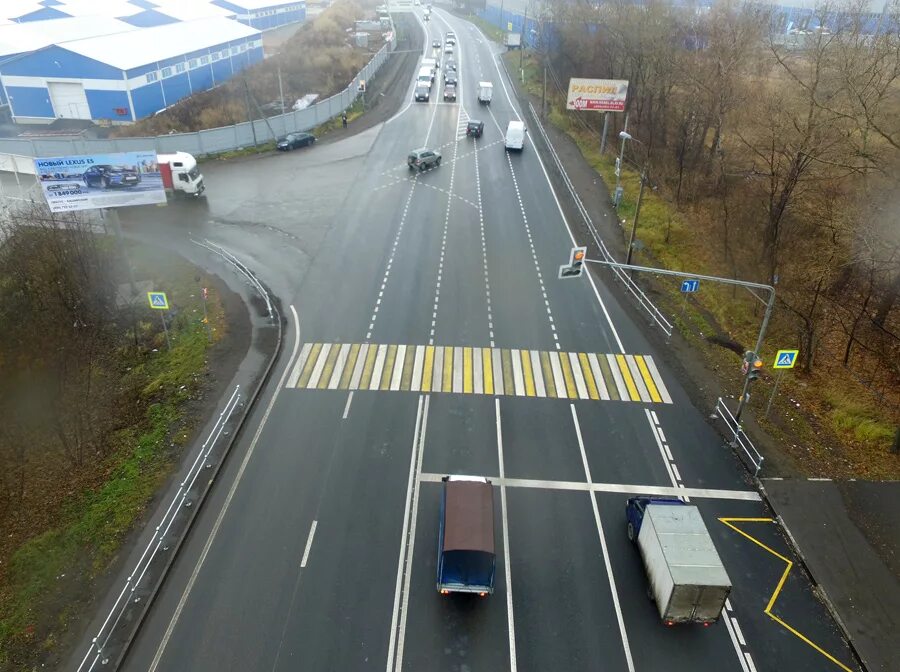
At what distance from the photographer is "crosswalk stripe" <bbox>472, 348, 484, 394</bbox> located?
26.1 meters

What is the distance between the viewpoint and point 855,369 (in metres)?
28.9

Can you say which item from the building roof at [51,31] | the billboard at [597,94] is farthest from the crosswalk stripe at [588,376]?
the building roof at [51,31]

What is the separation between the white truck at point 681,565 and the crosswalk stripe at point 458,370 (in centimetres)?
1008

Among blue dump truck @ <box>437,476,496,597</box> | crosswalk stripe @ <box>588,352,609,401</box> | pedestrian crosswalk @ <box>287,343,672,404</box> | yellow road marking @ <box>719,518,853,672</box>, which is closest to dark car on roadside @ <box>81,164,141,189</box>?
pedestrian crosswalk @ <box>287,343,672,404</box>

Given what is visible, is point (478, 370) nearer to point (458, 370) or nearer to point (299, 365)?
point (458, 370)

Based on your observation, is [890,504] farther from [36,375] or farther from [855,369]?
[36,375]

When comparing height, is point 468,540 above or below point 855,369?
above

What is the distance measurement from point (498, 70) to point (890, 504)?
87.5 metres

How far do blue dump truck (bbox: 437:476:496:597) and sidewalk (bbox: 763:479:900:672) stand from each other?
10.5 metres

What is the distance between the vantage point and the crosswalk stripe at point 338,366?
26.1m

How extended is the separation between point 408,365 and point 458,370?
7.67 feet

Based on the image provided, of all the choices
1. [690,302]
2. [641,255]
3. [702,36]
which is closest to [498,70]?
[702,36]

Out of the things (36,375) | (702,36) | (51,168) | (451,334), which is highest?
(702,36)

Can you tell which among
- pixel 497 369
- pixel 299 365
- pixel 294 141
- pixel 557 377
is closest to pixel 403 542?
pixel 497 369
